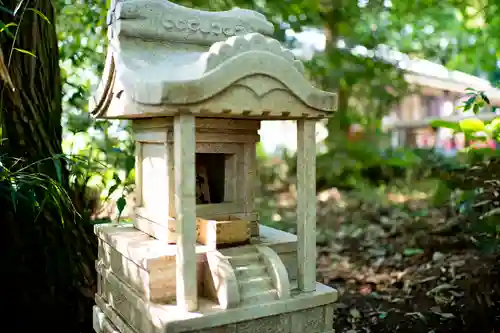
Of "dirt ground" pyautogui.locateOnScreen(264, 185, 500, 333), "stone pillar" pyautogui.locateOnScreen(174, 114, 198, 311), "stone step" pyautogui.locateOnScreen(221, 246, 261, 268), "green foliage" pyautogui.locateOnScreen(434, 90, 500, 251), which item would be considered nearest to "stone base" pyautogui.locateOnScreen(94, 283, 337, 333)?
"stone pillar" pyautogui.locateOnScreen(174, 114, 198, 311)

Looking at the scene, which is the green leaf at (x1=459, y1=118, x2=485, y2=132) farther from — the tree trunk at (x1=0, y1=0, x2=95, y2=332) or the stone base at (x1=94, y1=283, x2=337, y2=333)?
the tree trunk at (x1=0, y1=0, x2=95, y2=332)

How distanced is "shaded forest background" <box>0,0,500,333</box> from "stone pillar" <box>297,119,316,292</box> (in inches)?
44.8

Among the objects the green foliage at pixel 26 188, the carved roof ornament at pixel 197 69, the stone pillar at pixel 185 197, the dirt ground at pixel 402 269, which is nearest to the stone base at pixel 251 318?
the stone pillar at pixel 185 197

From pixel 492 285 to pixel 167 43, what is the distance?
2.99 meters

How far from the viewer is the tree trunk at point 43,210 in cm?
310

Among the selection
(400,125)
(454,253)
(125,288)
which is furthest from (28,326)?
(400,125)

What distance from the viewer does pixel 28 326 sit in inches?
125

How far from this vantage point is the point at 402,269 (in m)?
5.04

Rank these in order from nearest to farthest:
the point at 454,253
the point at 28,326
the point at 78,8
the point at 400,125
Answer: the point at 28,326 < the point at 78,8 < the point at 454,253 < the point at 400,125

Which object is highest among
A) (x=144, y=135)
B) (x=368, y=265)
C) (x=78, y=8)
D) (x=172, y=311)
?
(x=78, y=8)

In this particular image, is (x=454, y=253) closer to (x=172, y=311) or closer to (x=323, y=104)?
(x=323, y=104)

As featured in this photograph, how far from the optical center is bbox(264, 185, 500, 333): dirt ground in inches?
141

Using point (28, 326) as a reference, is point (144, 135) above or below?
above

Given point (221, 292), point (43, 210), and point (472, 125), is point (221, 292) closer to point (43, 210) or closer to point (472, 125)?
point (43, 210)
